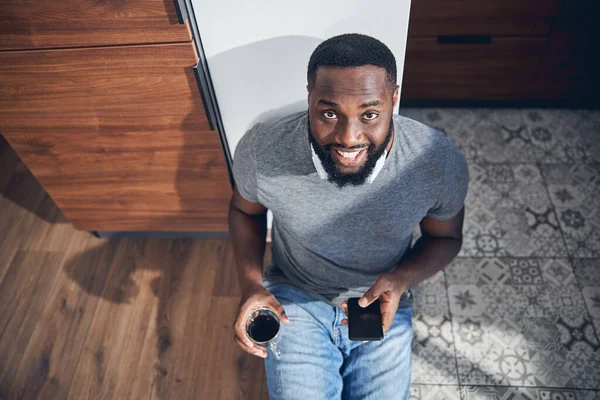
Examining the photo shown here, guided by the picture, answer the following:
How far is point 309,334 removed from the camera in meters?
1.20

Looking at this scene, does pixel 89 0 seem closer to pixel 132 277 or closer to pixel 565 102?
pixel 132 277

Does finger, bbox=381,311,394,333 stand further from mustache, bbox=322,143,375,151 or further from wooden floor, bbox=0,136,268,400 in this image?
wooden floor, bbox=0,136,268,400

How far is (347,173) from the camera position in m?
1.01

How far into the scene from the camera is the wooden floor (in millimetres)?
1543

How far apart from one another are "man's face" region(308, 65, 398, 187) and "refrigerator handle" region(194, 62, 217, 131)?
13.1 inches

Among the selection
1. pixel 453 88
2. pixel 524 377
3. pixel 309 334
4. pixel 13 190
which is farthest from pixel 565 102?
pixel 13 190

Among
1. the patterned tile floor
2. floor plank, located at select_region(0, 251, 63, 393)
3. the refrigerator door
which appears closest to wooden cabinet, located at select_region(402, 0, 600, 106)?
the patterned tile floor

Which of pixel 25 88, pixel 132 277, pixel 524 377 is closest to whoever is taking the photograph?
pixel 25 88

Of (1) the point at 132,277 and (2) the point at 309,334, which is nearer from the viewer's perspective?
(2) the point at 309,334

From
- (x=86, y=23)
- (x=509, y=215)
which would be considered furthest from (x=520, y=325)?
(x=86, y=23)

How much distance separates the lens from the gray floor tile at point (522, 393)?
1.44 metres

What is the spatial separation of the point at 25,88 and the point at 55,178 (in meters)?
0.41

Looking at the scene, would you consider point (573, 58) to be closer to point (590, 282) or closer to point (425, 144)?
point (590, 282)

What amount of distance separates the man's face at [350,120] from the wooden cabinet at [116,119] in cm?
39
